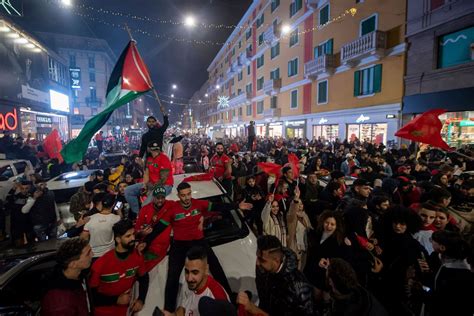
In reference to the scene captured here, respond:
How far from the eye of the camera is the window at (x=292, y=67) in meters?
27.5

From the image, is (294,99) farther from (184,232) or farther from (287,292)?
(287,292)

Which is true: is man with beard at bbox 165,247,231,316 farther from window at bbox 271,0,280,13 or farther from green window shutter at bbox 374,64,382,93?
window at bbox 271,0,280,13

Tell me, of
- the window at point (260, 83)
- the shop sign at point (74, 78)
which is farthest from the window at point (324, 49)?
the shop sign at point (74, 78)

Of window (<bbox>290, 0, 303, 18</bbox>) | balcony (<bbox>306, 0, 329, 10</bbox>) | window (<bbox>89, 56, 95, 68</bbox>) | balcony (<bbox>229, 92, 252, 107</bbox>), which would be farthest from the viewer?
window (<bbox>89, 56, 95, 68</bbox>)

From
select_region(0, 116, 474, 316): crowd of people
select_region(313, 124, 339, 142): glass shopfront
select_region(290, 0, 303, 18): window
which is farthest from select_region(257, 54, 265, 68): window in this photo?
select_region(0, 116, 474, 316): crowd of people

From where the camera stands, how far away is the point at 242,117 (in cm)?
4703

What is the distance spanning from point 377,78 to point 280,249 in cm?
1834

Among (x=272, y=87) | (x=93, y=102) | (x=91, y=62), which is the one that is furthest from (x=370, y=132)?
(x=91, y=62)

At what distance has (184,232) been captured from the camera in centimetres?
359

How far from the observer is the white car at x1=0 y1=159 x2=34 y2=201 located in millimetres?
8062

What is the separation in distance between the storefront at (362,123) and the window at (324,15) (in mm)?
7519

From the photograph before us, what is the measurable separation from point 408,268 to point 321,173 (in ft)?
16.5

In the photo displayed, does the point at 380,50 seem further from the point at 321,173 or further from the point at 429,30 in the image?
the point at 321,173

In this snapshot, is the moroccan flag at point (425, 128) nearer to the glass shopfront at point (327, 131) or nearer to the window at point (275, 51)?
the glass shopfront at point (327, 131)
